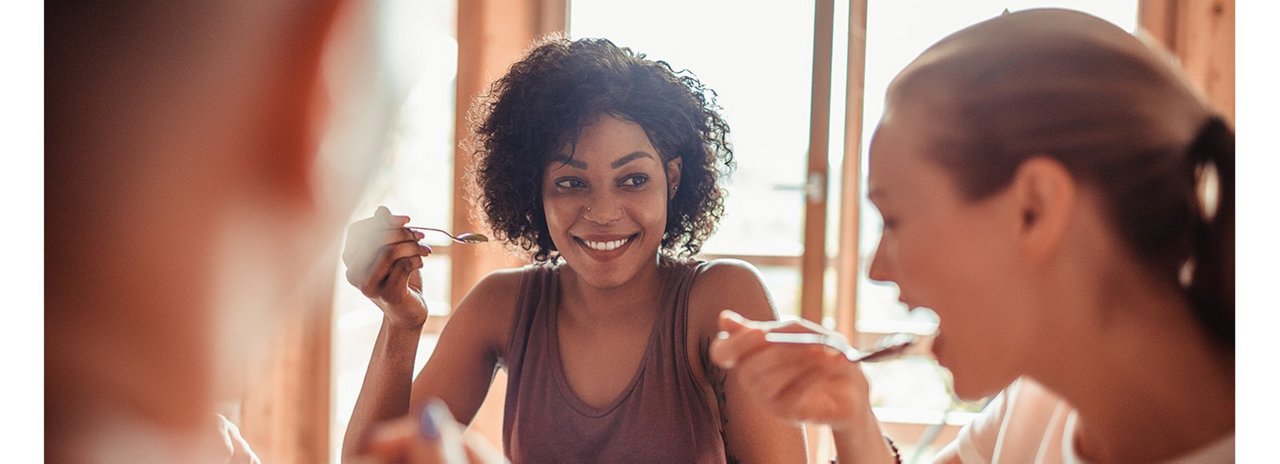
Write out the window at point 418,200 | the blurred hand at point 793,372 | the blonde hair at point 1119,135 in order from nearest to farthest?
the blonde hair at point 1119,135
the blurred hand at point 793,372
the window at point 418,200

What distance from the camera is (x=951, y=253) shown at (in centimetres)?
44

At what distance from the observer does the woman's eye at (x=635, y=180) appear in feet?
2.50

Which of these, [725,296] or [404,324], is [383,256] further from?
[725,296]

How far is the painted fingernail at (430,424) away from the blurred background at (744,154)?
716mm

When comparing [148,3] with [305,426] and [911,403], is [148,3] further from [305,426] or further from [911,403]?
[911,403]

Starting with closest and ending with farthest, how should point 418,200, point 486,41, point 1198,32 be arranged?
1. point 1198,32
2. point 418,200
3. point 486,41

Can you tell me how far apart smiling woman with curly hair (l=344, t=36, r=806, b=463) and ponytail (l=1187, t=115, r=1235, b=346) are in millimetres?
373

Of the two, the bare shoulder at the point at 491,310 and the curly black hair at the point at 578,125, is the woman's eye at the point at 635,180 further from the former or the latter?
the bare shoulder at the point at 491,310

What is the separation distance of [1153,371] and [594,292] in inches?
19.7

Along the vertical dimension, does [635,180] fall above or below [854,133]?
below

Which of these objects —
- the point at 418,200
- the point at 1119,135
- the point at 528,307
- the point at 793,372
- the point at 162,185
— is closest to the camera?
the point at 162,185

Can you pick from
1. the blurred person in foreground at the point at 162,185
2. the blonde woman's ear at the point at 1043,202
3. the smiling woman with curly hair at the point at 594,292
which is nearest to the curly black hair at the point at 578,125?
the smiling woman with curly hair at the point at 594,292

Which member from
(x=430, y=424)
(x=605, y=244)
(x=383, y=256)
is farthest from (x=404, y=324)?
(x=430, y=424)
